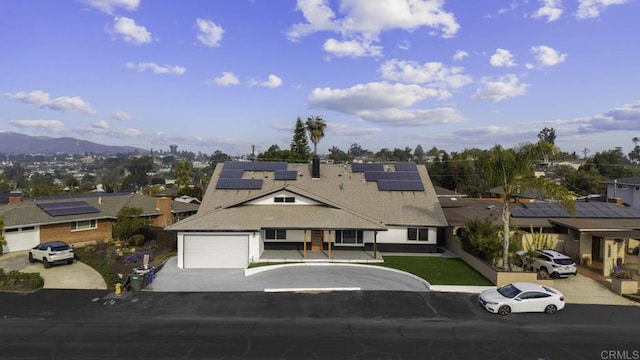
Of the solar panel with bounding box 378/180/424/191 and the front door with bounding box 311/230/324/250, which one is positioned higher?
the solar panel with bounding box 378/180/424/191

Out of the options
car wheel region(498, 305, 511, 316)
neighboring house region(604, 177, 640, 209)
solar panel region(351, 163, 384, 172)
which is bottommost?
car wheel region(498, 305, 511, 316)

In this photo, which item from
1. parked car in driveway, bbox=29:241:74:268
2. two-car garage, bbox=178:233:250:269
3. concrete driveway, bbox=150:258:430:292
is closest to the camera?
concrete driveway, bbox=150:258:430:292

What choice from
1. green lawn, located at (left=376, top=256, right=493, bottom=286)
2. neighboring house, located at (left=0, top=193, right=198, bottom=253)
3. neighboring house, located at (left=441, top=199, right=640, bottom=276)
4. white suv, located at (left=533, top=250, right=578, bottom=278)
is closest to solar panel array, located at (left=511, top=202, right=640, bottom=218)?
neighboring house, located at (left=441, top=199, right=640, bottom=276)

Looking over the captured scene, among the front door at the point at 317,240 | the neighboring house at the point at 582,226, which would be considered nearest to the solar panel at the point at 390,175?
the neighboring house at the point at 582,226

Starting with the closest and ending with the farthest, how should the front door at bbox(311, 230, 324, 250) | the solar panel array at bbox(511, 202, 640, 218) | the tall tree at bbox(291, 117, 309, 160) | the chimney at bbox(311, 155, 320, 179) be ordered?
1. the front door at bbox(311, 230, 324, 250)
2. the solar panel array at bbox(511, 202, 640, 218)
3. the chimney at bbox(311, 155, 320, 179)
4. the tall tree at bbox(291, 117, 309, 160)

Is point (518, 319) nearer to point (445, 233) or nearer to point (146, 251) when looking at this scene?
point (445, 233)

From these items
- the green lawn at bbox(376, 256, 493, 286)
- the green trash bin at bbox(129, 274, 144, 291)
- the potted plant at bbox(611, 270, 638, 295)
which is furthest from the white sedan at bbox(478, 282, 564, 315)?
the green trash bin at bbox(129, 274, 144, 291)

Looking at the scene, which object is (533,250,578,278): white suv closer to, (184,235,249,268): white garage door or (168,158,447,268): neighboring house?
(168,158,447,268): neighboring house

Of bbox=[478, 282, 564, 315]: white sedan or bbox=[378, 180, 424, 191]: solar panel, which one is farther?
bbox=[378, 180, 424, 191]: solar panel

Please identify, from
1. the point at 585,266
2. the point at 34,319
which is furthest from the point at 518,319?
the point at 34,319
